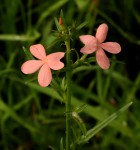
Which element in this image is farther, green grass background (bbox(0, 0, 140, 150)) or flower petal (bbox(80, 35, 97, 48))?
green grass background (bbox(0, 0, 140, 150))

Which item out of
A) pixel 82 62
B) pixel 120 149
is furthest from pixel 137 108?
pixel 82 62

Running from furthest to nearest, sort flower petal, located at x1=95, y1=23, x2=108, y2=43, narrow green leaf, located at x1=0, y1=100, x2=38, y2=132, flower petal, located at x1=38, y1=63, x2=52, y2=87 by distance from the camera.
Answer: narrow green leaf, located at x1=0, y1=100, x2=38, y2=132, flower petal, located at x1=95, y1=23, x2=108, y2=43, flower petal, located at x1=38, y1=63, x2=52, y2=87

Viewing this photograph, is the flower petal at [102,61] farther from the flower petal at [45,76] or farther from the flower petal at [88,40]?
the flower petal at [45,76]

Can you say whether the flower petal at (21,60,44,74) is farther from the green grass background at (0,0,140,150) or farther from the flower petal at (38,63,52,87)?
the green grass background at (0,0,140,150)

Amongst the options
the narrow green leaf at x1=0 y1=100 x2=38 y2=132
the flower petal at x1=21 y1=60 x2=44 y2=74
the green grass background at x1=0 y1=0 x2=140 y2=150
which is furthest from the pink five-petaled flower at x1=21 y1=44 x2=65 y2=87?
the narrow green leaf at x1=0 y1=100 x2=38 y2=132

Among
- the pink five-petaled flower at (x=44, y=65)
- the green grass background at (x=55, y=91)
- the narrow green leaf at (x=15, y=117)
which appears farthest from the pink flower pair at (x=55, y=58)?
the narrow green leaf at (x=15, y=117)

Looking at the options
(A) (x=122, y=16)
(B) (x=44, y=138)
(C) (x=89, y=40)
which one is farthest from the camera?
(A) (x=122, y=16)

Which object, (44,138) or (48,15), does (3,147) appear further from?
(48,15)
